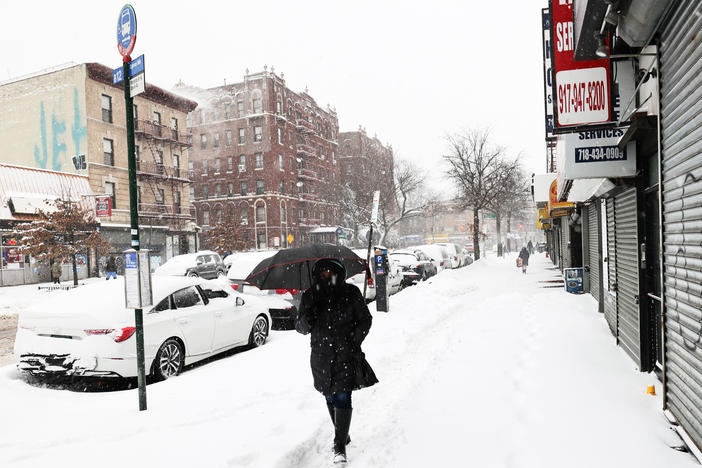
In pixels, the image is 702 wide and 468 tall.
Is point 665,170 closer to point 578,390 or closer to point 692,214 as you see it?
point 692,214

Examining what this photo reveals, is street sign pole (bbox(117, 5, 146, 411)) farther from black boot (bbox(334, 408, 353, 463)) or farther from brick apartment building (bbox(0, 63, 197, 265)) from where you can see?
brick apartment building (bbox(0, 63, 197, 265))

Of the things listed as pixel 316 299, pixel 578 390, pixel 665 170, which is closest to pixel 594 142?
pixel 665 170

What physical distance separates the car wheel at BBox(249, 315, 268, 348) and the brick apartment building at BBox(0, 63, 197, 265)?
25141mm

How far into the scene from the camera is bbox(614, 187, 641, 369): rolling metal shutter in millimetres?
6129

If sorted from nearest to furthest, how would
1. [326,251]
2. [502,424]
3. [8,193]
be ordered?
[502,424]
[326,251]
[8,193]

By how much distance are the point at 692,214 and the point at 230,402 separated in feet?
16.2

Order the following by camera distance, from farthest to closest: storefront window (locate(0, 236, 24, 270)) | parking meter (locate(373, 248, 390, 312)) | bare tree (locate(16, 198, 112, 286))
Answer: storefront window (locate(0, 236, 24, 270)) → bare tree (locate(16, 198, 112, 286)) → parking meter (locate(373, 248, 390, 312))

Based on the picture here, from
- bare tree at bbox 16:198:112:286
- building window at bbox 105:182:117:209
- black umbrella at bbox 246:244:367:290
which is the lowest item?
black umbrella at bbox 246:244:367:290

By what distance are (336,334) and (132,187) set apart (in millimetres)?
2782

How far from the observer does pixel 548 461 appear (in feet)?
13.0

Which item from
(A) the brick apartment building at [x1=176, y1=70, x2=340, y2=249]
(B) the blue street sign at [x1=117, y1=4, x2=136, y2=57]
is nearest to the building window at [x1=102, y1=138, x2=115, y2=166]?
(A) the brick apartment building at [x1=176, y1=70, x2=340, y2=249]

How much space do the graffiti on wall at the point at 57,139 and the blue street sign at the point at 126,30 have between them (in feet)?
102

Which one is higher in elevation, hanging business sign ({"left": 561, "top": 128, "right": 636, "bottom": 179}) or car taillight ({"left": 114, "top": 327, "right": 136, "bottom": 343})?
hanging business sign ({"left": 561, "top": 128, "right": 636, "bottom": 179})

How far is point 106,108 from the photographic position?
1329 inches
